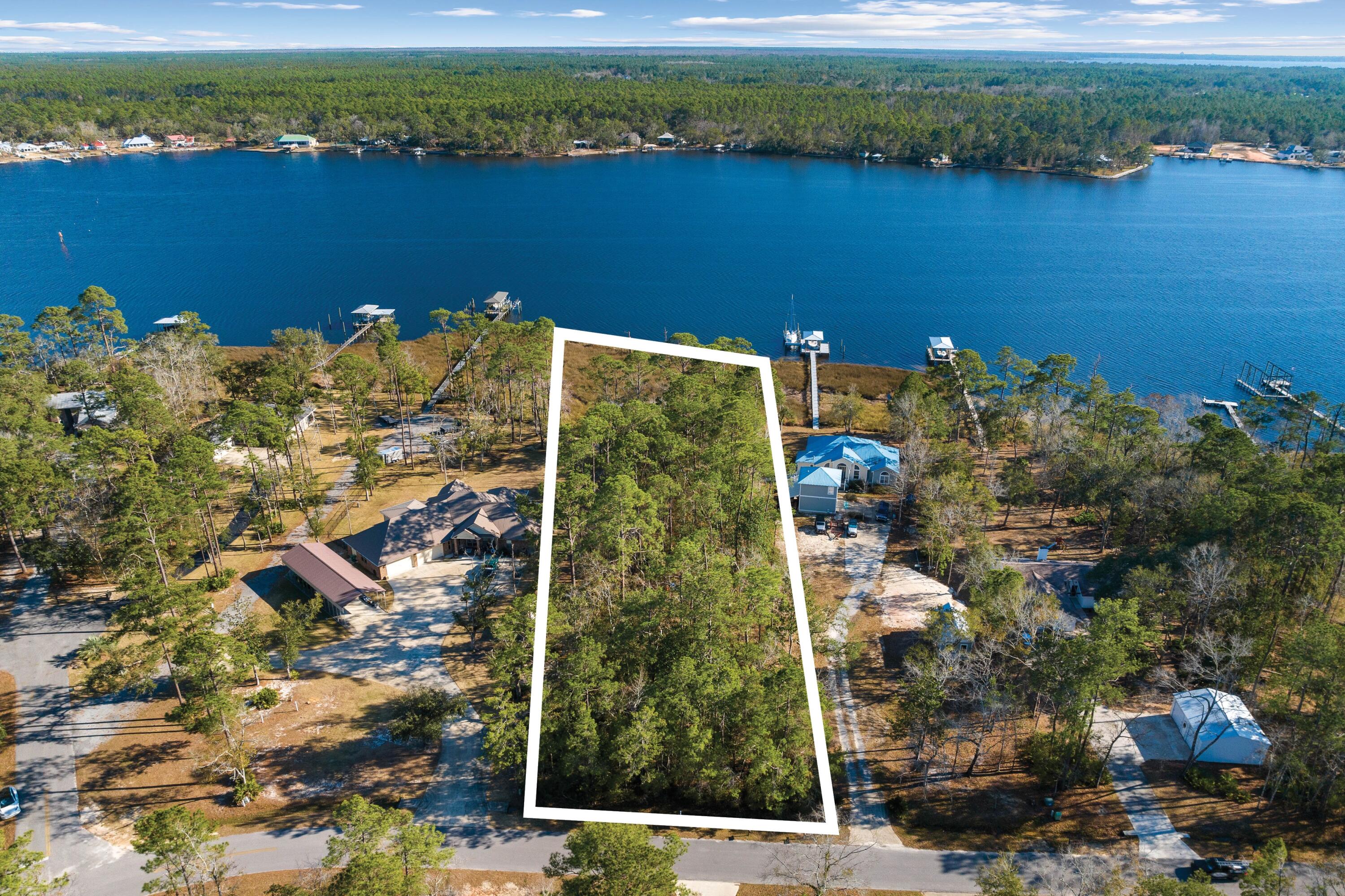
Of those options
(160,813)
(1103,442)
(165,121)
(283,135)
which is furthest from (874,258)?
(165,121)

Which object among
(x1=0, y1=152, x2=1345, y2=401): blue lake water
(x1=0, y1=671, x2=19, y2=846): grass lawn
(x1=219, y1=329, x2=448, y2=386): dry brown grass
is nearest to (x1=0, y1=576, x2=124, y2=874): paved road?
(x1=0, y1=671, x2=19, y2=846): grass lawn

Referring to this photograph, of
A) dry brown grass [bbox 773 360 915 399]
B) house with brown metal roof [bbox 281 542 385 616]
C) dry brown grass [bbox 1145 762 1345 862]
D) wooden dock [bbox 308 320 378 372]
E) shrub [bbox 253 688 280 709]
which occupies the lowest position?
dry brown grass [bbox 1145 762 1345 862]

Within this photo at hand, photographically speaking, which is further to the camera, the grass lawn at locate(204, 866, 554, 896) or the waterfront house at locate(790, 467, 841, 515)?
the waterfront house at locate(790, 467, 841, 515)

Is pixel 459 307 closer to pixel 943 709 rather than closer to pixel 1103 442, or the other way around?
pixel 1103 442

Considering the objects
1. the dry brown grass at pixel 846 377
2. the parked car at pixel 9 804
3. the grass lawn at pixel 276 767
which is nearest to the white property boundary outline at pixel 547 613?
the grass lawn at pixel 276 767

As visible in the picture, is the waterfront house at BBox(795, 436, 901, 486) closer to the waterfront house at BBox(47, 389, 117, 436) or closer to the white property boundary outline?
the white property boundary outline

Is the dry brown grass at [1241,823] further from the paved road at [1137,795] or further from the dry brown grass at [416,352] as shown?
the dry brown grass at [416,352]
